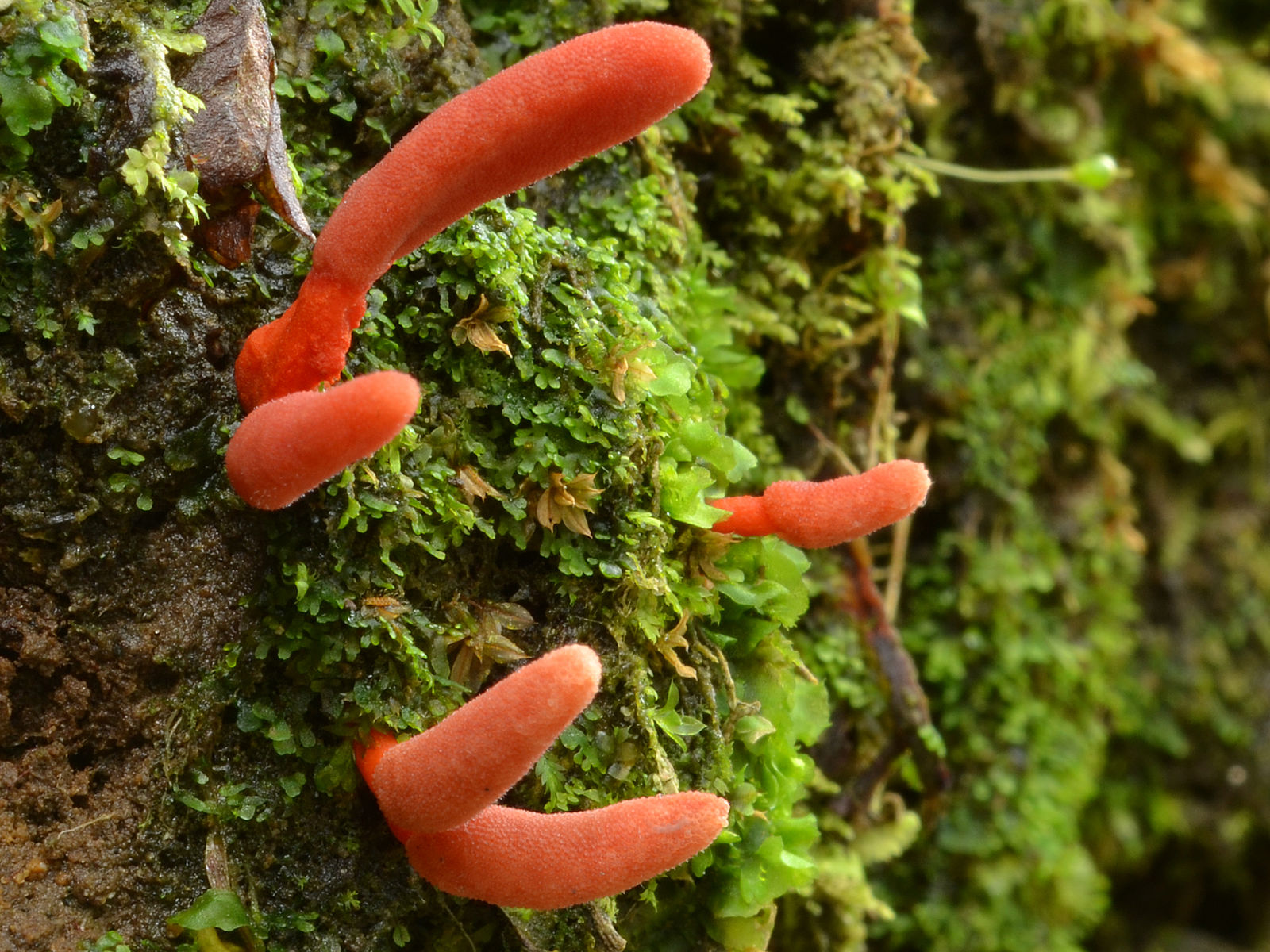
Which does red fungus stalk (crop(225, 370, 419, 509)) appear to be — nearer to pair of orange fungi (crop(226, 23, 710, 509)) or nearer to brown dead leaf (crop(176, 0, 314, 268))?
pair of orange fungi (crop(226, 23, 710, 509))

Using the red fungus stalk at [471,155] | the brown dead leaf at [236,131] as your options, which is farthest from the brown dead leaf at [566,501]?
the brown dead leaf at [236,131]

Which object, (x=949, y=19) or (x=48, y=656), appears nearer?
(x=48, y=656)

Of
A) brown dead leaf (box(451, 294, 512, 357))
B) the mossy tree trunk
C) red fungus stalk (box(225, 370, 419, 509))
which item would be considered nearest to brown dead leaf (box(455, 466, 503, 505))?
the mossy tree trunk

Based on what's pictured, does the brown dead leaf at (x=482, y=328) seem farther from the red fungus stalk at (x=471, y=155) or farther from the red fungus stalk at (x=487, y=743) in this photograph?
the red fungus stalk at (x=487, y=743)

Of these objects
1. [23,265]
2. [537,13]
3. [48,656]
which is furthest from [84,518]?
[537,13]

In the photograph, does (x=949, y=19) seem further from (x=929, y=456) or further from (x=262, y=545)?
(x=262, y=545)

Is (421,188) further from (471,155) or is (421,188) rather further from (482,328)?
(482,328)

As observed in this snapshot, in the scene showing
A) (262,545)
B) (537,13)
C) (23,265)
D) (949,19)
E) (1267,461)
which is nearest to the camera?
(23,265)
